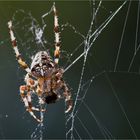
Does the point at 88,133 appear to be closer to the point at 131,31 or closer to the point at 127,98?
the point at 127,98

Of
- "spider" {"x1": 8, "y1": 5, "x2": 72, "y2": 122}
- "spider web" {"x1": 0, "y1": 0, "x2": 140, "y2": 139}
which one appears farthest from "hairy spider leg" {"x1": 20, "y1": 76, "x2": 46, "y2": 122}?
"spider web" {"x1": 0, "y1": 0, "x2": 140, "y2": 139}

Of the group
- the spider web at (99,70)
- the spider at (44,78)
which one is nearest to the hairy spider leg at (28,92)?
the spider at (44,78)

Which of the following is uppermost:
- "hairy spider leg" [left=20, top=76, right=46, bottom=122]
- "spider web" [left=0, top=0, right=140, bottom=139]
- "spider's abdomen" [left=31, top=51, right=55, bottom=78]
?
"spider's abdomen" [left=31, top=51, right=55, bottom=78]

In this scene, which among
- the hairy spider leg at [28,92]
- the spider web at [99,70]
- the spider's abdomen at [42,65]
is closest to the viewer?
the spider's abdomen at [42,65]

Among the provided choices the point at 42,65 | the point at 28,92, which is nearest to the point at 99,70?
the point at 28,92

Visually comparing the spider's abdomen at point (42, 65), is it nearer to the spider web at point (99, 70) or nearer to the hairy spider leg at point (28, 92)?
the hairy spider leg at point (28, 92)

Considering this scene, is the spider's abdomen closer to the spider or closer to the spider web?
the spider

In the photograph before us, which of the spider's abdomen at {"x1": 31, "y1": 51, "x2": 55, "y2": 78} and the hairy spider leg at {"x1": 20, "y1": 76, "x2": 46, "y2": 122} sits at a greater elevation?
the spider's abdomen at {"x1": 31, "y1": 51, "x2": 55, "y2": 78}
